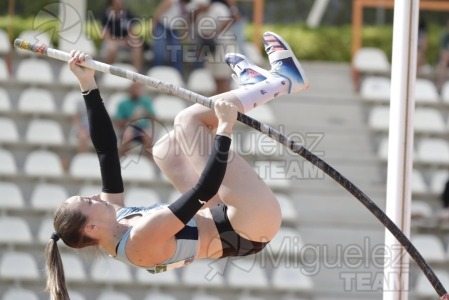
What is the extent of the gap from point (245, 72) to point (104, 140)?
60cm

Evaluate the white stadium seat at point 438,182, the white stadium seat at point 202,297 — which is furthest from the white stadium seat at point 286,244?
the white stadium seat at point 438,182

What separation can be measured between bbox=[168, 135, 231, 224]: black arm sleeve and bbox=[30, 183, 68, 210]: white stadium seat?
3924 millimetres

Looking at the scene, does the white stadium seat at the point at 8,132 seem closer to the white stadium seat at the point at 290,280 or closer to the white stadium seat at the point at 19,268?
the white stadium seat at the point at 19,268

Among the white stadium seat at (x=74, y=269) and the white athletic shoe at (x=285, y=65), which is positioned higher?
the white athletic shoe at (x=285, y=65)

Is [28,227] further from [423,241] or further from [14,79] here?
[423,241]

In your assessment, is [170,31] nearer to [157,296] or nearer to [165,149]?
[157,296]

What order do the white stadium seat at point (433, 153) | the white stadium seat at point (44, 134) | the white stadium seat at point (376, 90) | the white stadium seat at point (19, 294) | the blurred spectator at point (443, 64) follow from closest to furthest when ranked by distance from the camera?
the white stadium seat at point (19, 294)
the white stadium seat at point (44, 134)
the white stadium seat at point (433, 153)
the white stadium seat at point (376, 90)
the blurred spectator at point (443, 64)

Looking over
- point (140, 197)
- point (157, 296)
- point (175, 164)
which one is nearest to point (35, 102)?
point (140, 197)

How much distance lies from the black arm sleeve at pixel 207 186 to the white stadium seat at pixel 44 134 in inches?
166

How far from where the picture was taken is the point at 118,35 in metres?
7.90

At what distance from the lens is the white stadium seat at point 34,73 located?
25.8 feet

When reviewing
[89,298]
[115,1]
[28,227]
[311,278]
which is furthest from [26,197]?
[311,278]

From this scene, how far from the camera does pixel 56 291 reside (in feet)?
12.2

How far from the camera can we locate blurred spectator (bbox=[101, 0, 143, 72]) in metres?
7.76
